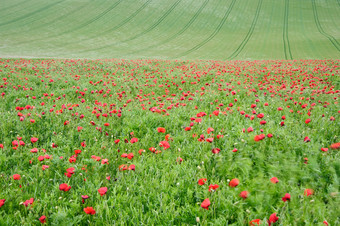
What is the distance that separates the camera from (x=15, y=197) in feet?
6.95

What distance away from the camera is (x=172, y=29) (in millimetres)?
48562

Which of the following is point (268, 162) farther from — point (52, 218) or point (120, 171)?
point (52, 218)

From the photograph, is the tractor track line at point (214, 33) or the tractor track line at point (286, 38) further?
the tractor track line at point (214, 33)

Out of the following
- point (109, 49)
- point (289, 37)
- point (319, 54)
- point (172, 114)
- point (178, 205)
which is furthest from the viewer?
point (289, 37)

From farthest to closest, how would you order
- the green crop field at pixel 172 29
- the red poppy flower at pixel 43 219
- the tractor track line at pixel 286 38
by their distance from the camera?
1. the green crop field at pixel 172 29
2. the tractor track line at pixel 286 38
3. the red poppy flower at pixel 43 219

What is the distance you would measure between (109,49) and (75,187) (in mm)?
35103

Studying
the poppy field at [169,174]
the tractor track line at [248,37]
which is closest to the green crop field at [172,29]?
the tractor track line at [248,37]

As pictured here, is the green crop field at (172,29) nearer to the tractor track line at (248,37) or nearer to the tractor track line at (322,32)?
the tractor track line at (248,37)

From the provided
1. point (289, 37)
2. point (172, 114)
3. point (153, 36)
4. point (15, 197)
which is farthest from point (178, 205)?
point (289, 37)

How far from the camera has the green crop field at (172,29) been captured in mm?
32312

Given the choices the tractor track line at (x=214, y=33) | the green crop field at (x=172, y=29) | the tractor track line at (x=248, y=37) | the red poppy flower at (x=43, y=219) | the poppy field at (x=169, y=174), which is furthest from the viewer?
the tractor track line at (x=214, y=33)

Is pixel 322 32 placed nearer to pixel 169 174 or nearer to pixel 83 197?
pixel 169 174

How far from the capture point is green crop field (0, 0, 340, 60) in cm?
3231

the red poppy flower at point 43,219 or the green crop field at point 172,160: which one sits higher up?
the red poppy flower at point 43,219
